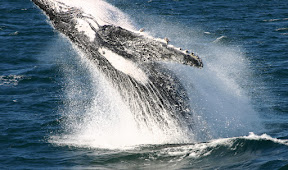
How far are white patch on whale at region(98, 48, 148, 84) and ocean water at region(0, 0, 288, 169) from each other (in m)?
0.87

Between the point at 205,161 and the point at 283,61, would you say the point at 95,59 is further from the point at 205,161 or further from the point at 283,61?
the point at 283,61

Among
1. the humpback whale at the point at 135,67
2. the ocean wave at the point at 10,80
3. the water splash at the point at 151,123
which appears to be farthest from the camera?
the ocean wave at the point at 10,80

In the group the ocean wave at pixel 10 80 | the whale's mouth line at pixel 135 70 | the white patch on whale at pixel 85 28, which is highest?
the white patch on whale at pixel 85 28

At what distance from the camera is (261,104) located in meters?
18.0

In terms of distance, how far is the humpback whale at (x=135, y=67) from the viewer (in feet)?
43.2

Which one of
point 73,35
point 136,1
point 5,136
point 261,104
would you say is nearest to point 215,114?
point 261,104

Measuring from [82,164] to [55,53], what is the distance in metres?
15.8

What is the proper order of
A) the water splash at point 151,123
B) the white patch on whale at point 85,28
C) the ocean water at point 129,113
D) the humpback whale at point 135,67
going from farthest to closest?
1. the water splash at point 151,123
2. the white patch on whale at point 85,28
3. the ocean water at point 129,113
4. the humpback whale at point 135,67

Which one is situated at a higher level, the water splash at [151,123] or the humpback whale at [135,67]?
the humpback whale at [135,67]

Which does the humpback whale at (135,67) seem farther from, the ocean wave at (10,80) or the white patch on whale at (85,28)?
the ocean wave at (10,80)

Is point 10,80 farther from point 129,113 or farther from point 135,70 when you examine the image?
point 135,70

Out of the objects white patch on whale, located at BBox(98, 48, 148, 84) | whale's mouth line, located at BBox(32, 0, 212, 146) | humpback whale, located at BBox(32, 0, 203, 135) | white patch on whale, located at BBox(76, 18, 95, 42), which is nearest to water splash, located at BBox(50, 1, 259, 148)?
whale's mouth line, located at BBox(32, 0, 212, 146)

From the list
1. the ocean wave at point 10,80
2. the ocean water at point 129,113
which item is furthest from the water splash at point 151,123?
the ocean wave at point 10,80

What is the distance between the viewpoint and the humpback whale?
13.2m
